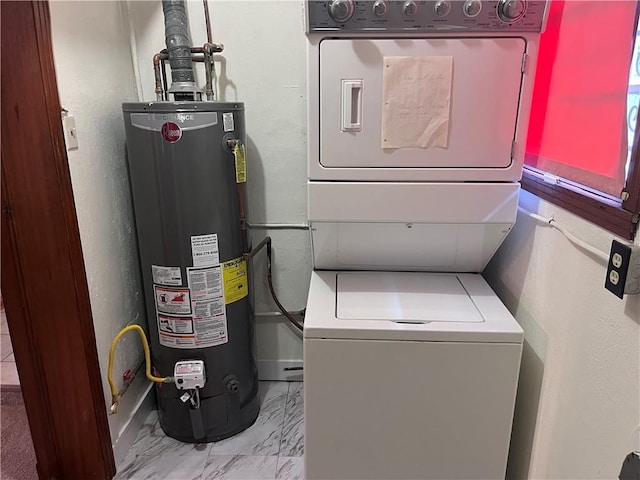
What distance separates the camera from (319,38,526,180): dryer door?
4.15ft

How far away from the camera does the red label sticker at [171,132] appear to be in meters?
1.56

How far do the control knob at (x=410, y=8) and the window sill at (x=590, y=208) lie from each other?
592mm

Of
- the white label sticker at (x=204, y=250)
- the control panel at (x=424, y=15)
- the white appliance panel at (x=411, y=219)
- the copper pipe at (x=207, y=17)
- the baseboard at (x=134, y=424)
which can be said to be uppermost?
the copper pipe at (x=207, y=17)

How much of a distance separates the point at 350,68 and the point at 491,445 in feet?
3.77

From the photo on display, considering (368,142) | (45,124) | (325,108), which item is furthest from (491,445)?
(45,124)

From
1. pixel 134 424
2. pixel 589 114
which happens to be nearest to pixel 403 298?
pixel 589 114

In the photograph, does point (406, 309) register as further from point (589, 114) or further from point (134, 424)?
point (134, 424)

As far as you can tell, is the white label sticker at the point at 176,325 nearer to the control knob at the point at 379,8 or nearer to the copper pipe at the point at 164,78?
the copper pipe at the point at 164,78

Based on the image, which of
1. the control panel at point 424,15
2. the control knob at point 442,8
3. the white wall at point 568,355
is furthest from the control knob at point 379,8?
the white wall at point 568,355

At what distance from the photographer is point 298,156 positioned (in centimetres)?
199

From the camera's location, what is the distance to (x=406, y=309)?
4.58 ft

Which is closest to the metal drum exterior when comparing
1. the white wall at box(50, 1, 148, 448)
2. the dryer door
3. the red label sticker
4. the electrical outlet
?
the red label sticker

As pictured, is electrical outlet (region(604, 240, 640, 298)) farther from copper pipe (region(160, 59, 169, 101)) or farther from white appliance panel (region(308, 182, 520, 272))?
copper pipe (region(160, 59, 169, 101))

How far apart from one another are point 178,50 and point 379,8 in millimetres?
857
